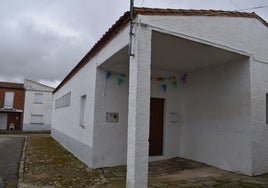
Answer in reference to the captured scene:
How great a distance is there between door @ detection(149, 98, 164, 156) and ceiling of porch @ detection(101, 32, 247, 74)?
50.3 inches

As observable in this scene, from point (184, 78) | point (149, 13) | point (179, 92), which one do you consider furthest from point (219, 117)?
point (149, 13)

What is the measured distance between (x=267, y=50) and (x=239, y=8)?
69.6 inches

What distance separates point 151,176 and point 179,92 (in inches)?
153

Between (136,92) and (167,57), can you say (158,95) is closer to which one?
(167,57)

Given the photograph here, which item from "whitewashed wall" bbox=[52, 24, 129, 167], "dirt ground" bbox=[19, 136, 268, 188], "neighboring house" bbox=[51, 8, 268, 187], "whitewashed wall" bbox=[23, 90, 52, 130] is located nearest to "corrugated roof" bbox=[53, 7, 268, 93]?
"neighboring house" bbox=[51, 8, 268, 187]

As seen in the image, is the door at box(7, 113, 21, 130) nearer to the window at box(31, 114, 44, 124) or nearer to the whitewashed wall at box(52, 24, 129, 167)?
the window at box(31, 114, 44, 124)

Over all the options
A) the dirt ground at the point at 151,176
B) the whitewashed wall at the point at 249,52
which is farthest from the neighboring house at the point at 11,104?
the whitewashed wall at the point at 249,52

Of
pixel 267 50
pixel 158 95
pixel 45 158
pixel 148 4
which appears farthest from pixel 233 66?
pixel 45 158

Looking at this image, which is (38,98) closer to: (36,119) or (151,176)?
(36,119)

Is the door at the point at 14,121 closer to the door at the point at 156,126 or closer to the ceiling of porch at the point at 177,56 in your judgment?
the door at the point at 156,126

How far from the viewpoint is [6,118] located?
32.7 meters

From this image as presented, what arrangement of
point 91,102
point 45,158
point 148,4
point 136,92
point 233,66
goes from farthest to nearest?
point 45,158
point 91,102
point 233,66
point 148,4
point 136,92

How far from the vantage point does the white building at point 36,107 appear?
105 ft

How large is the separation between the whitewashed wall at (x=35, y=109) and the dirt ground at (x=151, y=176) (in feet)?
80.0
